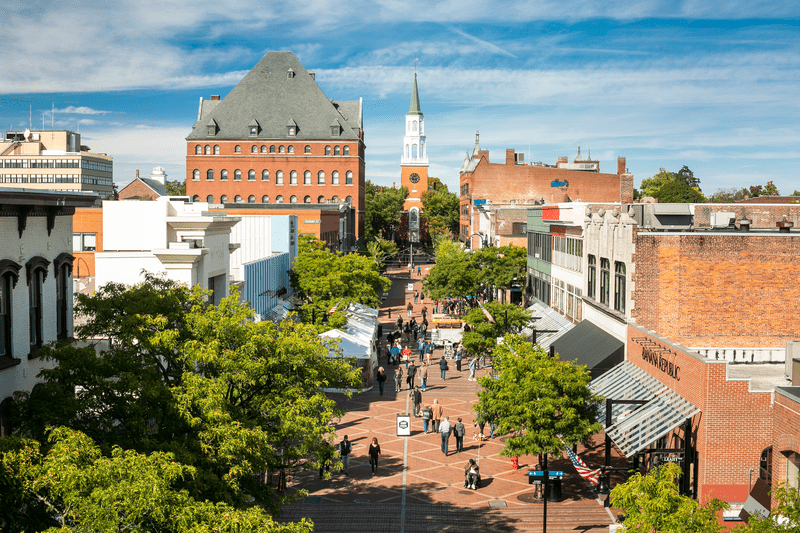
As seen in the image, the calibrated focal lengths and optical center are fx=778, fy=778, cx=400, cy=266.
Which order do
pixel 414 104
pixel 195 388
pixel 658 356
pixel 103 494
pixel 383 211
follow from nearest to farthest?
pixel 103 494
pixel 195 388
pixel 658 356
pixel 383 211
pixel 414 104

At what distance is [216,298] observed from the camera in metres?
31.8

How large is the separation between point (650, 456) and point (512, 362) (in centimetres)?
498

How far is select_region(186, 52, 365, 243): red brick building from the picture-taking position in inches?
4500

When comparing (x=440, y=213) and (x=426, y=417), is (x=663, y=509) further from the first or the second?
(x=440, y=213)

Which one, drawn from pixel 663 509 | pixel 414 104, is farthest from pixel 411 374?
pixel 414 104

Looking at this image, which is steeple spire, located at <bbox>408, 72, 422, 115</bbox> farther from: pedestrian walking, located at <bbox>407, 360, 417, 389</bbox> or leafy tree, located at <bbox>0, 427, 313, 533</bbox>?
leafy tree, located at <bbox>0, 427, 313, 533</bbox>

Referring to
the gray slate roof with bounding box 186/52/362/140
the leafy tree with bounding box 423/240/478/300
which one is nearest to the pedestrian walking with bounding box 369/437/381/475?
the leafy tree with bounding box 423/240/478/300

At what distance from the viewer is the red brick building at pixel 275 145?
114312 millimetres

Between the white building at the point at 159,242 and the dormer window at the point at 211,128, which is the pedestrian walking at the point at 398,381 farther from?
the dormer window at the point at 211,128

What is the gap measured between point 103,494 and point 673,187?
111 m

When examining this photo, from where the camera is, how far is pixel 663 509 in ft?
43.5

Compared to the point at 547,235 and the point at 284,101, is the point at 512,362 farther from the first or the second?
the point at 284,101

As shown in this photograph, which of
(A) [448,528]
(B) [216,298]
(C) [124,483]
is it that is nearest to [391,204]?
(B) [216,298]

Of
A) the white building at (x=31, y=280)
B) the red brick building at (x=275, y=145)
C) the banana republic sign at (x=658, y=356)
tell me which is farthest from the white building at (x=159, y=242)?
the red brick building at (x=275, y=145)
